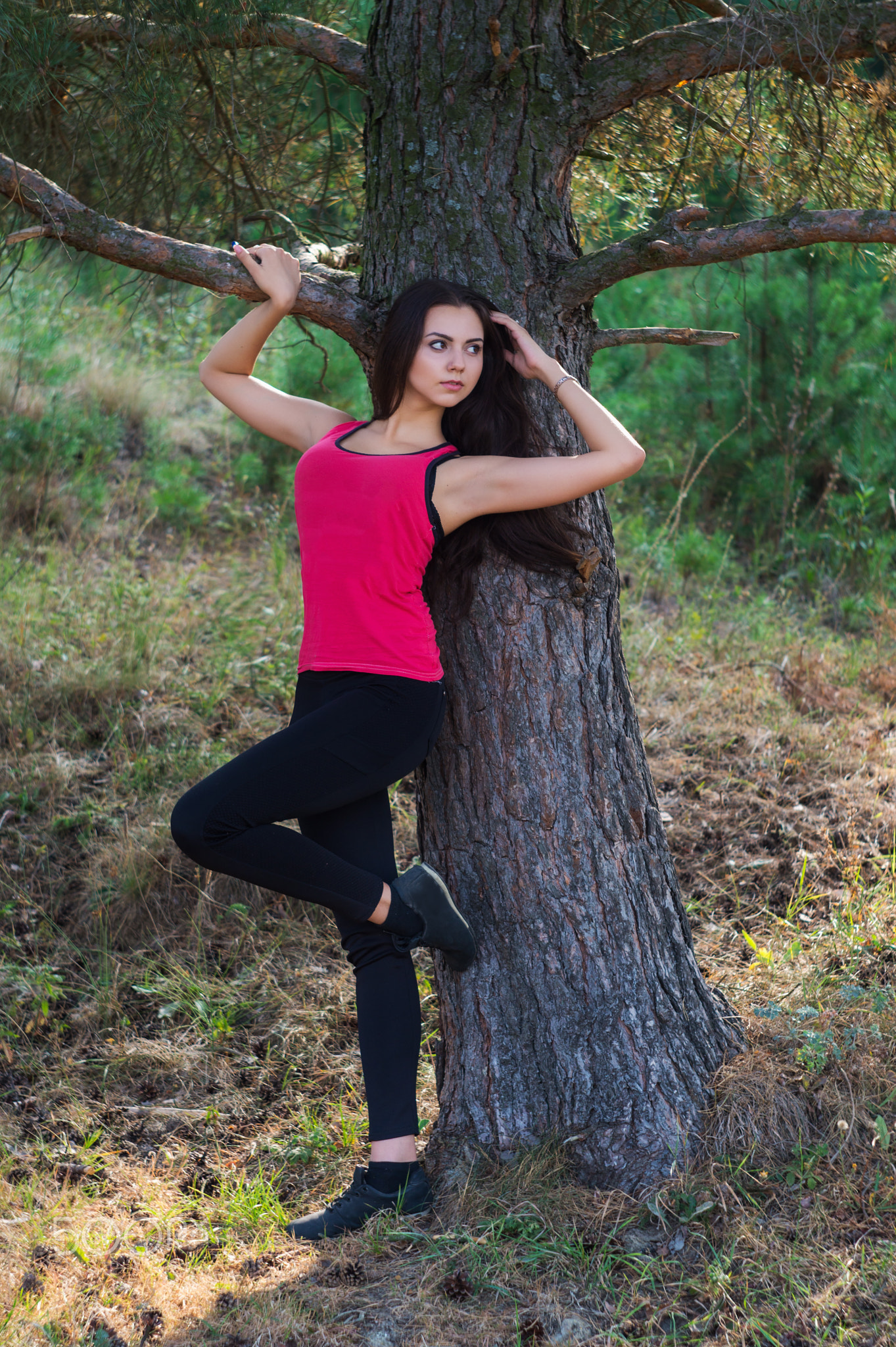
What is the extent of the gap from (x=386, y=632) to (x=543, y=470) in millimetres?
504

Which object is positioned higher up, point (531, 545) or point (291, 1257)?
point (531, 545)

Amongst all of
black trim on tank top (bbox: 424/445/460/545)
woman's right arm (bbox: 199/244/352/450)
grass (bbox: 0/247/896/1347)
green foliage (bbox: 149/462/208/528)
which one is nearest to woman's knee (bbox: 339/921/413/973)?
grass (bbox: 0/247/896/1347)

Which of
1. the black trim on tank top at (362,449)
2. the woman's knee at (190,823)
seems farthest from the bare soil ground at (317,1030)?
the black trim on tank top at (362,449)

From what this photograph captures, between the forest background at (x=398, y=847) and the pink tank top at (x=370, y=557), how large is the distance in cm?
87

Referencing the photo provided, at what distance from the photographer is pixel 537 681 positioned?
2502 mm

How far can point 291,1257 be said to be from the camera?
7.39 feet

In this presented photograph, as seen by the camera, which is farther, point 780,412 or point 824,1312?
point 780,412

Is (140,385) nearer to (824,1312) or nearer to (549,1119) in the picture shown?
(549,1119)

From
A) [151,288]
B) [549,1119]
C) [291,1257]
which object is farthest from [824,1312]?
[151,288]

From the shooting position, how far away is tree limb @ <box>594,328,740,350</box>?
2521mm

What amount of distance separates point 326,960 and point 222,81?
2.78 meters

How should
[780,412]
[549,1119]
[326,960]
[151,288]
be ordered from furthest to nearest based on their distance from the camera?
[780,412] → [151,288] → [326,960] → [549,1119]

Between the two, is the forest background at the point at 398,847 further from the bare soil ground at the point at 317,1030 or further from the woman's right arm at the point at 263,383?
the woman's right arm at the point at 263,383

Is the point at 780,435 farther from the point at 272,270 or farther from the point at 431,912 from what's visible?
the point at 431,912
